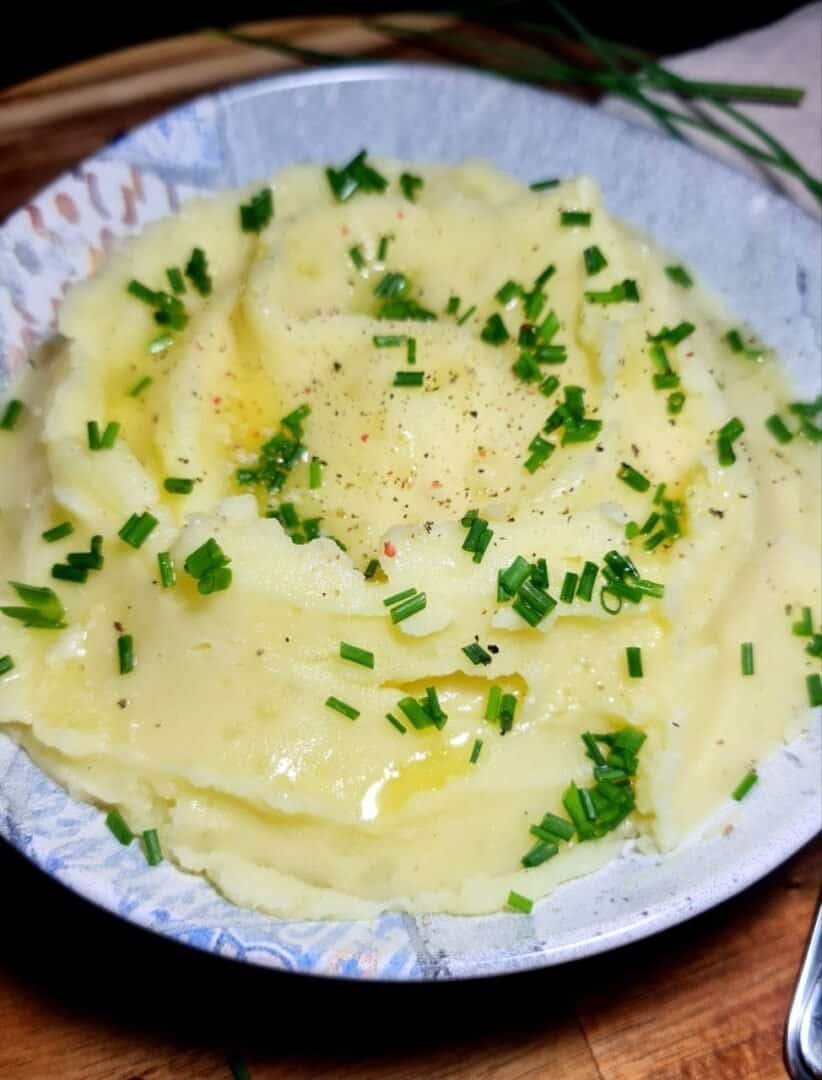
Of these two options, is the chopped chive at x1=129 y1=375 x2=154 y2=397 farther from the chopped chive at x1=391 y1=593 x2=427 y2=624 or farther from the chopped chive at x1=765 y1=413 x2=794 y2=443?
the chopped chive at x1=765 y1=413 x2=794 y2=443

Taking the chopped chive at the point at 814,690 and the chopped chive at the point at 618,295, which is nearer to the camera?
the chopped chive at the point at 814,690

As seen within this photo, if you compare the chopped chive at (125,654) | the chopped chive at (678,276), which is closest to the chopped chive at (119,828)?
the chopped chive at (125,654)

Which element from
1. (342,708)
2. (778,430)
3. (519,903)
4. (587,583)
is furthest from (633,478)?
(519,903)

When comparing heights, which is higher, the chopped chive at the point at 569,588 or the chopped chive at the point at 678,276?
the chopped chive at the point at 678,276

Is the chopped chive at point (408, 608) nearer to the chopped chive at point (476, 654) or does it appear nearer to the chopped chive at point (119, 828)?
the chopped chive at point (476, 654)

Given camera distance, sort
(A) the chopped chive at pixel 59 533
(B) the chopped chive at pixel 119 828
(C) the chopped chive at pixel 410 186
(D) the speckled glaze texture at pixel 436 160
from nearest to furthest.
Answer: (D) the speckled glaze texture at pixel 436 160
(B) the chopped chive at pixel 119 828
(A) the chopped chive at pixel 59 533
(C) the chopped chive at pixel 410 186

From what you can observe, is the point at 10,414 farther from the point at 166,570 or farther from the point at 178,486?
the point at 166,570

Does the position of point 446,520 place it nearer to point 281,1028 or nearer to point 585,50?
point 281,1028

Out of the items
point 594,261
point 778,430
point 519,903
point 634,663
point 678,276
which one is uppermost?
point 594,261
